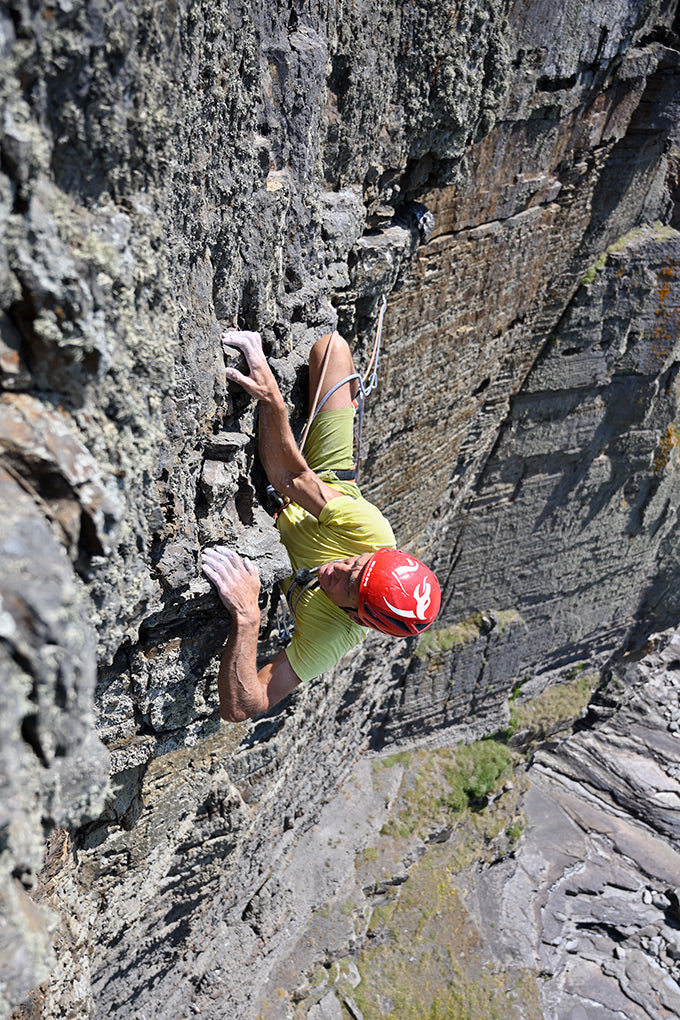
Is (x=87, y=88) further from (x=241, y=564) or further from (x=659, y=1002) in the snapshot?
(x=659, y=1002)

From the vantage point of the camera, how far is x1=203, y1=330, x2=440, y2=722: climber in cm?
328

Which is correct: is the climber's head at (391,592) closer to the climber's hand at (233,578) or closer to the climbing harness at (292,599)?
the climbing harness at (292,599)

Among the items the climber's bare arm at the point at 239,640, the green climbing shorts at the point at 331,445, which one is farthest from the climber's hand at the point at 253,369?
the climber's bare arm at the point at 239,640

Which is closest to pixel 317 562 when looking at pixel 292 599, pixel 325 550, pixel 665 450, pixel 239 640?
pixel 325 550

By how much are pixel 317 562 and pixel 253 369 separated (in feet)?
3.39

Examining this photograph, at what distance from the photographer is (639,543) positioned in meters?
12.5

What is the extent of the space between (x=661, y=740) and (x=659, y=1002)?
478 cm

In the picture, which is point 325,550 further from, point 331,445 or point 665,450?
point 665,450

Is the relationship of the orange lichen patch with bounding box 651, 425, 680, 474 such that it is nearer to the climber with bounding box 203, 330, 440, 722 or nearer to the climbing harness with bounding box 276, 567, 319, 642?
the climber with bounding box 203, 330, 440, 722

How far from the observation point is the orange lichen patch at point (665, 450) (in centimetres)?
1107

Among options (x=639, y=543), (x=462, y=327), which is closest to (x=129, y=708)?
(x=462, y=327)

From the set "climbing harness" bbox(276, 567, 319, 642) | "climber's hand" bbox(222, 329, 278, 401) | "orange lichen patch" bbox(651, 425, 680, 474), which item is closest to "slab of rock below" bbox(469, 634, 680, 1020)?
"orange lichen patch" bbox(651, 425, 680, 474)

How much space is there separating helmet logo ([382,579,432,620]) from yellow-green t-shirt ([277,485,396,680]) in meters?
0.40

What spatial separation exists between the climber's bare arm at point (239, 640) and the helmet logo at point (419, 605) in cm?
62
